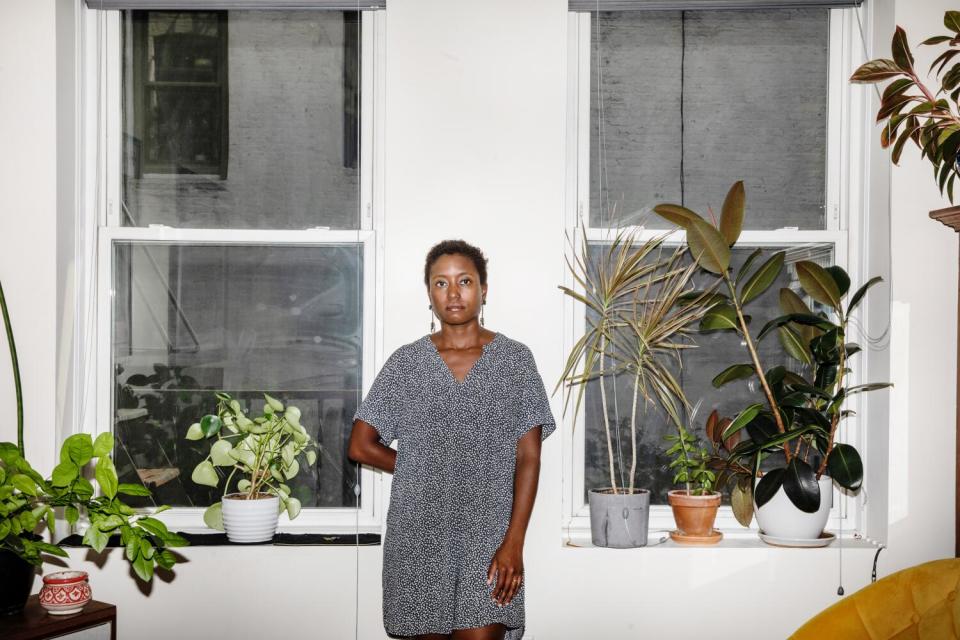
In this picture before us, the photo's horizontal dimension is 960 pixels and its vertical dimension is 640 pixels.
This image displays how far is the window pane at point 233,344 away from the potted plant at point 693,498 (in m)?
1.11

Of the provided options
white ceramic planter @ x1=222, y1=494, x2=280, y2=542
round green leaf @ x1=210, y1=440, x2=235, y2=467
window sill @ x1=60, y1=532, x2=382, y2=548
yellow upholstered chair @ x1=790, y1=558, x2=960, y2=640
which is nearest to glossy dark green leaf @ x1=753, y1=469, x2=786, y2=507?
yellow upholstered chair @ x1=790, y1=558, x2=960, y2=640

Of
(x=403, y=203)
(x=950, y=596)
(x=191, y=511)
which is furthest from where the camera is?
(x=191, y=511)

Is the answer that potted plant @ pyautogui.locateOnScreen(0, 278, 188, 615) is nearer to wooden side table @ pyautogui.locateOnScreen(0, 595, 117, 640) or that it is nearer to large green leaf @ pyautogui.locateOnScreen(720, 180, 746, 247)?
wooden side table @ pyautogui.locateOnScreen(0, 595, 117, 640)

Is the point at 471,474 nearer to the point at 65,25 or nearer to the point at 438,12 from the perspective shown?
the point at 438,12

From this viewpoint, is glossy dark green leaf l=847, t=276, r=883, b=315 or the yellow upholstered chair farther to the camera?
glossy dark green leaf l=847, t=276, r=883, b=315

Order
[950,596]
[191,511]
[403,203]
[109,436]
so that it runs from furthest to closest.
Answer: [191,511], [403,203], [109,436], [950,596]

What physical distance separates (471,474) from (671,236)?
1.16 meters

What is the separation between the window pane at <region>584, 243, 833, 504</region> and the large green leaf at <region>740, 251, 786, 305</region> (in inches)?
8.1

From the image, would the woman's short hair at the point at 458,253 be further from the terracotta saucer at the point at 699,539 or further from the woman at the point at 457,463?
the terracotta saucer at the point at 699,539

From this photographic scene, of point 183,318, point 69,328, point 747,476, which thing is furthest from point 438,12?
point 747,476

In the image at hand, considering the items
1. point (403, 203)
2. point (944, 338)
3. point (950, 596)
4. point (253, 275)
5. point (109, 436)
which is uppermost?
point (403, 203)

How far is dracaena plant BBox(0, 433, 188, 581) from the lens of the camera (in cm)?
220

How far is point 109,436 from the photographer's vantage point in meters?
2.25

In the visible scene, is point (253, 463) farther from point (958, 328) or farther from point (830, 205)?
point (958, 328)
